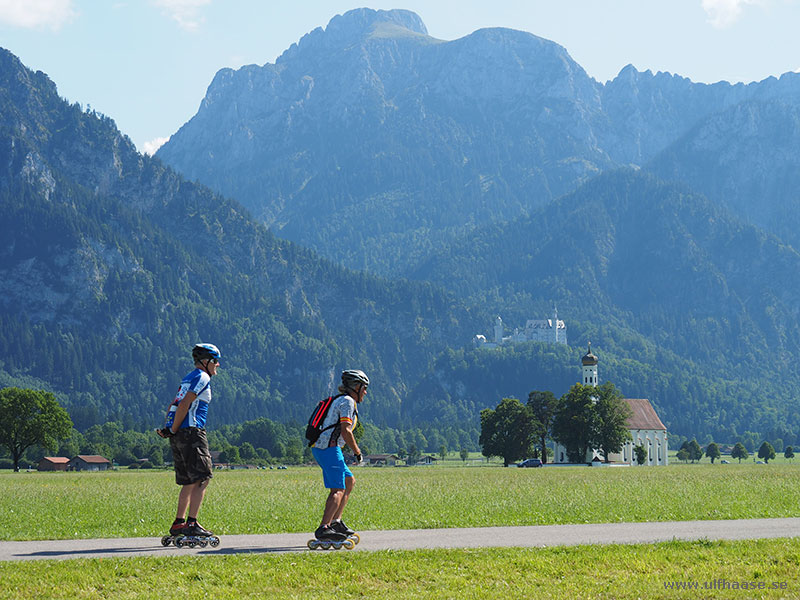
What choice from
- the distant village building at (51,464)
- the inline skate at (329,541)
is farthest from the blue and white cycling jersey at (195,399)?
the distant village building at (51,464)

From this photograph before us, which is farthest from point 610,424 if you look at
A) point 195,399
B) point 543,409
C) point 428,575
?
point 428,575

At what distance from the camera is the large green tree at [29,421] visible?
12062 cm

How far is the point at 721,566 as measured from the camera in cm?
2005

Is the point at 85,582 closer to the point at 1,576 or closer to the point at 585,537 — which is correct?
the point at 1,576

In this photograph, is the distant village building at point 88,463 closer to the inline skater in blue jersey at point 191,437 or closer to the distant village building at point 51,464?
the distant village building at point 51,464

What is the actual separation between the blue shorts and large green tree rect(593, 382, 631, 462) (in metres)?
127

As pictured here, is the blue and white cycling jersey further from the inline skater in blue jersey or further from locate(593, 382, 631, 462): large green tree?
locate(593, 382, 631, 462): large green tree

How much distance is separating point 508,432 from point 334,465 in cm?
12647

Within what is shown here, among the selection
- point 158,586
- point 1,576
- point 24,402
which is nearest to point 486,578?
point 158,586

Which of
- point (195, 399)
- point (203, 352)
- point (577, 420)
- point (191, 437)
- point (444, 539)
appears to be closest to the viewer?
point (195, 399)

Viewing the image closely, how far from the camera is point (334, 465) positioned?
2244cm

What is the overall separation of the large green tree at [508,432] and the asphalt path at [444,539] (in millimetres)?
118489

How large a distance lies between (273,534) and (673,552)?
940cm

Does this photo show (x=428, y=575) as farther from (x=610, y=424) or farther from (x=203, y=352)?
(x=610, y=424)
